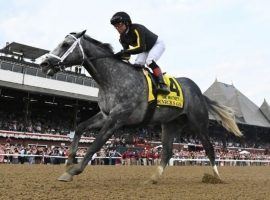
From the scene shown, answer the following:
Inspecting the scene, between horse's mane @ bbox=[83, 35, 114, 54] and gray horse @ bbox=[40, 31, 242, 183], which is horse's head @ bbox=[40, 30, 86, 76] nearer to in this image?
gray horse @ bbox=[40, 31, 242, 183]

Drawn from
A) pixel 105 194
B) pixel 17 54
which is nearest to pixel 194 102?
pixel 105 194

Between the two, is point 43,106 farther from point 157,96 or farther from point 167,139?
point 157,96

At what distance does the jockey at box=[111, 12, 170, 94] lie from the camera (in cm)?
785

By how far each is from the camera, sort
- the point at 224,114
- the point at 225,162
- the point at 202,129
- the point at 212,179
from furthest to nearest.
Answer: the point at 225,162 → the point at 224,114 → the point at 202,129 → the point at 212,179

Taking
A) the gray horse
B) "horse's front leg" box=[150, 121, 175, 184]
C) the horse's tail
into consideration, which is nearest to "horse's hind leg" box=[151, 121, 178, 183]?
"horse's front leg" box=[150, 121, 175, 184]

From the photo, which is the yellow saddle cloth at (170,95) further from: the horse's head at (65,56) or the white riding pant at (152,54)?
the horse's head at (65,56)

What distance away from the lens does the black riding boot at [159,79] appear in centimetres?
830

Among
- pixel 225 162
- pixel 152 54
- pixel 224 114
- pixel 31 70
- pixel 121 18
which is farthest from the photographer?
pixel 31 70

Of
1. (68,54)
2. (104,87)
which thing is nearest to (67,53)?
(68,54)

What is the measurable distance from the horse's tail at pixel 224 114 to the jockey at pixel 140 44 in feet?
8.75

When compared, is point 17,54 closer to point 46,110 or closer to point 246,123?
point 46,110

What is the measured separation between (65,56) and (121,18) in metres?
1.33

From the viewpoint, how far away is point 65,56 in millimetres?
7285

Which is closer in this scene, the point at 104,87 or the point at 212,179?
the point at 104,87
